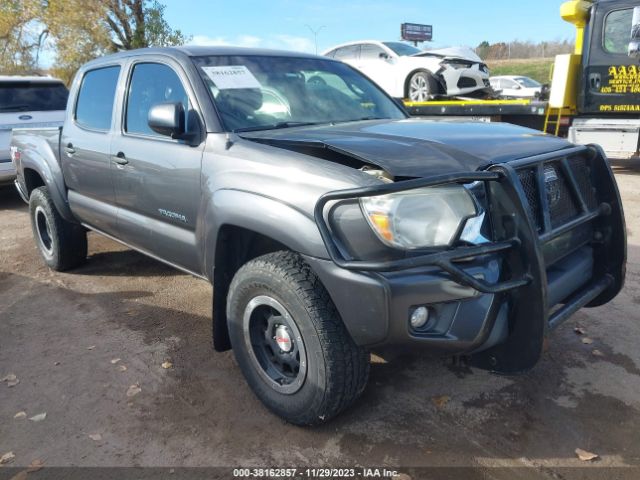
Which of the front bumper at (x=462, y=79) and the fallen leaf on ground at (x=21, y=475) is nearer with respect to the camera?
the fallen leaf on ground at (x=21, y=475)

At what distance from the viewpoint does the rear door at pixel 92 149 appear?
4.05 metres

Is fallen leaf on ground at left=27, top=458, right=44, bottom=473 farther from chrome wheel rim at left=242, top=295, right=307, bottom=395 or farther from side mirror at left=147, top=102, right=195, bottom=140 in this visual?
side mirror at left=147, top=102, right=195, bottom=140

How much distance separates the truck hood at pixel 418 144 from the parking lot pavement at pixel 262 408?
1307 millimetres

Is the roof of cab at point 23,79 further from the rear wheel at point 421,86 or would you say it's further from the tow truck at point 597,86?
the rear wheel at point 421,86

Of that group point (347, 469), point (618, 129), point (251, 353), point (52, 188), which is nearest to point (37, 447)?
point (251, 353)

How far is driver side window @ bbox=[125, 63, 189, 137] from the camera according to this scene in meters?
3.45

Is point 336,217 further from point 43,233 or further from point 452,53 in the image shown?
point 452,53

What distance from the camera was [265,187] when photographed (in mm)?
2627

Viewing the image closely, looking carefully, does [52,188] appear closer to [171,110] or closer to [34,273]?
[34,273]

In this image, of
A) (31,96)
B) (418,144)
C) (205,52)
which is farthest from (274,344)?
(31,96)

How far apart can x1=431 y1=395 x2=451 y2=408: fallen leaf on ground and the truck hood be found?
4.31 ft

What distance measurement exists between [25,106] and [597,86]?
8816 mm

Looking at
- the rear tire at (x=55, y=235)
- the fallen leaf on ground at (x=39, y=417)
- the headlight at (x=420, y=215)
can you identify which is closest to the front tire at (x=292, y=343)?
the headlight at (x=420, y=215)

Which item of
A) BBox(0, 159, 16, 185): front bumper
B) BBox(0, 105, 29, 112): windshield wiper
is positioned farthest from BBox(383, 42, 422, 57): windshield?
BBox(0, 159, 16, 185): front bumper
